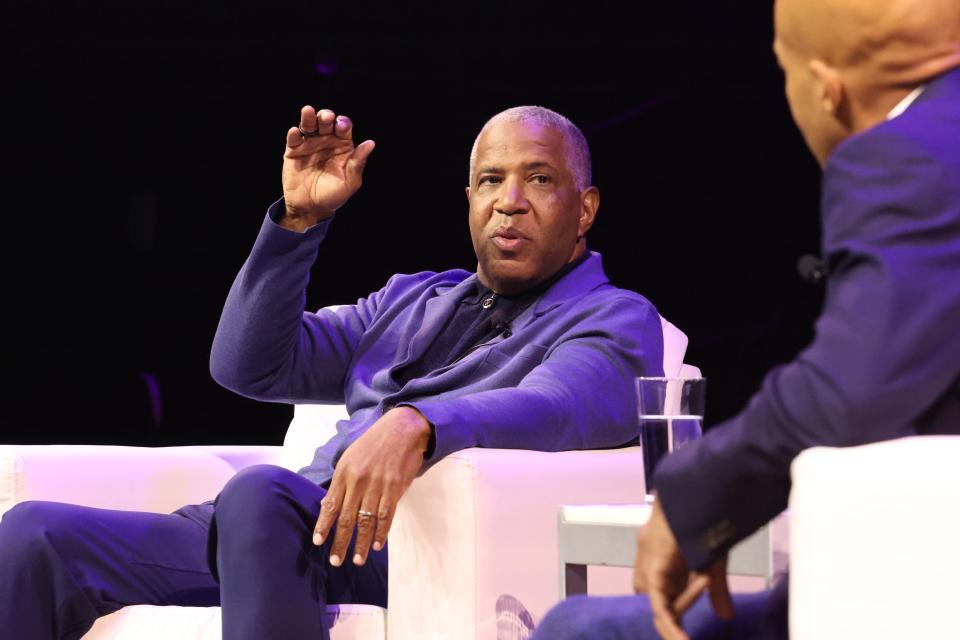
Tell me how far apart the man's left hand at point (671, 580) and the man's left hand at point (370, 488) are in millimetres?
727

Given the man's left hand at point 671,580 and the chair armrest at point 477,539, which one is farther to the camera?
the chair armrest at point 477,539

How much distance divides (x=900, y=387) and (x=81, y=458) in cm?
171

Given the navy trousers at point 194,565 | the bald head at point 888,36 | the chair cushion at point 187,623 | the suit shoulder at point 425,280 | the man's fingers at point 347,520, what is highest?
the bald head at point 888,36

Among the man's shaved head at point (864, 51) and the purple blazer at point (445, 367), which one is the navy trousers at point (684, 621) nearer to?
the man's shaved head at point (864, 51)

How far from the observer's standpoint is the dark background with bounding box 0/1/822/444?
12.5 ft

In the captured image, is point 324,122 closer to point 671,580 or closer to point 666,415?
point 666,415

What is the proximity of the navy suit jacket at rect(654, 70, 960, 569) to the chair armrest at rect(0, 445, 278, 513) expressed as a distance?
151 cm

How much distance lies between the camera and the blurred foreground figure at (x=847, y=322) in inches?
35.7

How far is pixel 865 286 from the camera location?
911mm

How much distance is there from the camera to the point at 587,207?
2.48 metres

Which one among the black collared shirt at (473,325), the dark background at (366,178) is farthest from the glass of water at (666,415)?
the dark background at (366,178)

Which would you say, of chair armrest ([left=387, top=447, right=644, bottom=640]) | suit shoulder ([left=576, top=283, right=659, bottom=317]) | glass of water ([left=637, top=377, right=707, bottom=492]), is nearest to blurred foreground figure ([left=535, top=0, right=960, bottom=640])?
glass of water ([left=637, top=377, right=707, bottom=492])

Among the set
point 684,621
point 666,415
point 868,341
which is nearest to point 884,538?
point 868,341

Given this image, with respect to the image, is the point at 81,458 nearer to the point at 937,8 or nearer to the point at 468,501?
the point at 468,501
